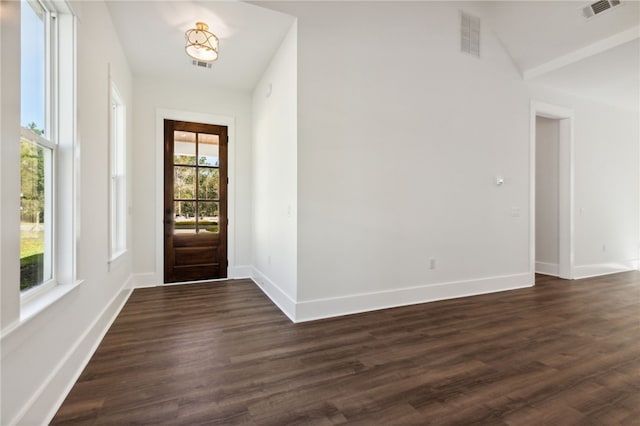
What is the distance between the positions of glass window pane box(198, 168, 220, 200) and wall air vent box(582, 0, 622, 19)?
16.6 ft

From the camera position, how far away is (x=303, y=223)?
2.92 metres

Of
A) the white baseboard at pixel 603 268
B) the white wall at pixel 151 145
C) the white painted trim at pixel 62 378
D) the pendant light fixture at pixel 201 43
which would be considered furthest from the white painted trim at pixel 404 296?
the pendant light fixture at pixel 201 43

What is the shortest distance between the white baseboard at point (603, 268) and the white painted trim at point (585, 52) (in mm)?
3103

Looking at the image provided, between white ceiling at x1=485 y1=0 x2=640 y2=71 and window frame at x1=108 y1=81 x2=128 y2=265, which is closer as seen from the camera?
white ceiling at x1=485 y1=0 x2=640 y2=71

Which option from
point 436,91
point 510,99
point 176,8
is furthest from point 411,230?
point 176,8

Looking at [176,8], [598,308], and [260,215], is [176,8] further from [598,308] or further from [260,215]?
[598,308]

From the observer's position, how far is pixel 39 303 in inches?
60.1

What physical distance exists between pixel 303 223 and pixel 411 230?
1.36 metres

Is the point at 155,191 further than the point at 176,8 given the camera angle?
Yes

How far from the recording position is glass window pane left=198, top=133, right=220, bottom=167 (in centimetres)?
452

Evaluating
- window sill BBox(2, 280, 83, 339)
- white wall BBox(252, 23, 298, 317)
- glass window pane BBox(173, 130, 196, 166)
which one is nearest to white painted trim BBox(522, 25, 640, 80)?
white wall BBox(252, 23, 298, 317)

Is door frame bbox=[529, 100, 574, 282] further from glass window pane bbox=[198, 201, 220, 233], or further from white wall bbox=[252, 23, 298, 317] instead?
glass window pane bbox=[198, 201, 220, 233]

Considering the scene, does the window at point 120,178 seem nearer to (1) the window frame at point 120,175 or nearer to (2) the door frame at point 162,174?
(1) the window frame at point 120,175

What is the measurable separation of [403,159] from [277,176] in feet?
4.85
